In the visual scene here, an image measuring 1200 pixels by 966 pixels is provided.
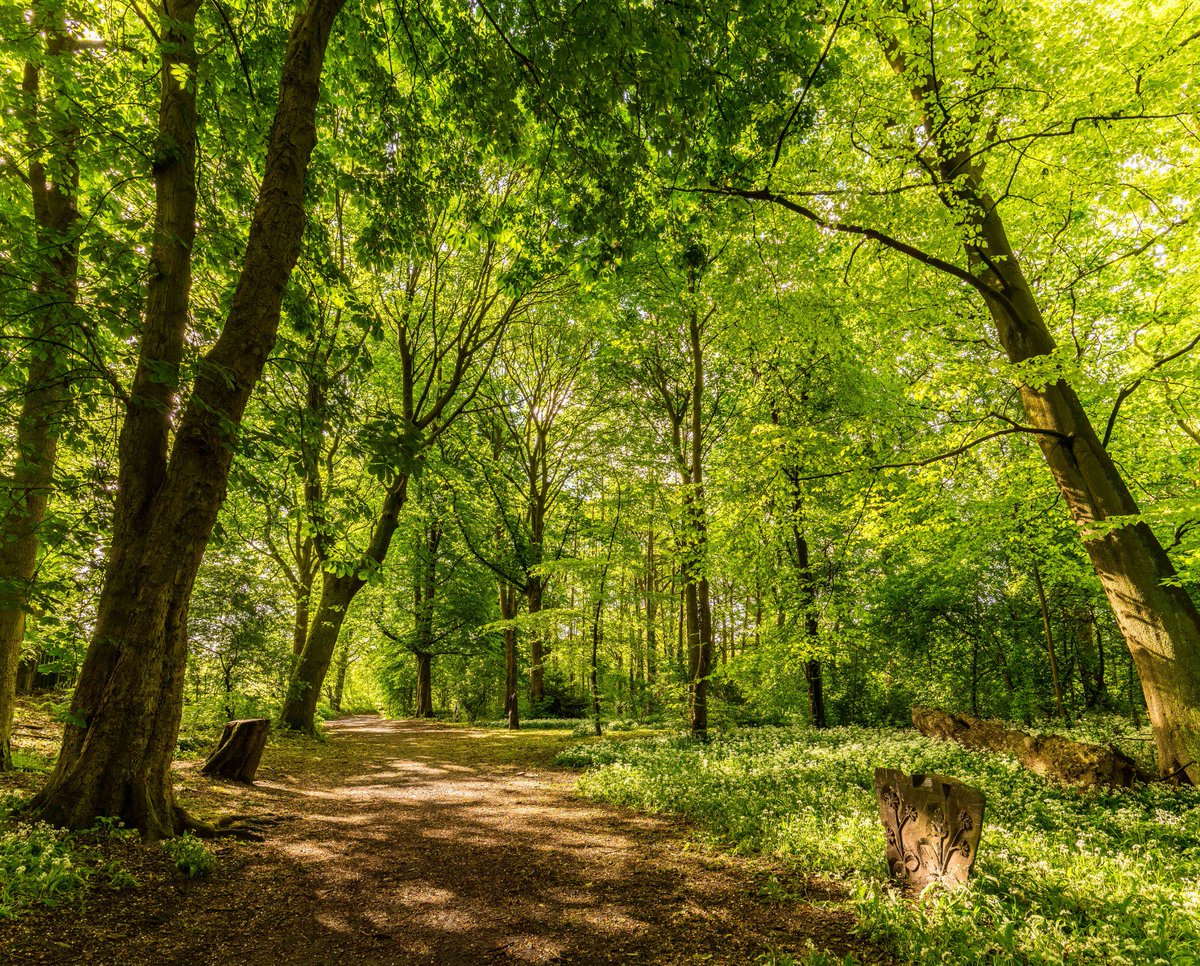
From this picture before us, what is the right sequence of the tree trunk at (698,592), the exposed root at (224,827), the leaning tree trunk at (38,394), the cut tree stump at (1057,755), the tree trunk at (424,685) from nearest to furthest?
1. the leaning tree trunk at (38,394)
2. the exposed root at (224,827)
3. the cut tree stump at (1057,755)
4. the tree trunk at (698,592)
5. the tree trunk at (424,685)

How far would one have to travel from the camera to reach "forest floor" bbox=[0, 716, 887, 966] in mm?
3574

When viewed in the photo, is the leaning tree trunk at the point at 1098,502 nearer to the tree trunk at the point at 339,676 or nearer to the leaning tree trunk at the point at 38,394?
the leaning tree trunk at the point at 38,394

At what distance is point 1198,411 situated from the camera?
1186 cm

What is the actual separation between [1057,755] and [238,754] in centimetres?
1267

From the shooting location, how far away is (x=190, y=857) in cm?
441

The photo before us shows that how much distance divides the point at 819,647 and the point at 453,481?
41.2 feet

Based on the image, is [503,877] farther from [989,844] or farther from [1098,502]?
[1098,502]

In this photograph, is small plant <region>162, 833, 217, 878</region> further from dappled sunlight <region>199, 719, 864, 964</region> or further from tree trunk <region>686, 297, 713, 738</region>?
tree trunk <region>686, 297, 713, 738</region>

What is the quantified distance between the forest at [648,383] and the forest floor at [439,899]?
5 centimetres

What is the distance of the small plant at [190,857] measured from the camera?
4.37 meters

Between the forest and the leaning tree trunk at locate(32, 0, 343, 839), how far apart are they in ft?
0.12

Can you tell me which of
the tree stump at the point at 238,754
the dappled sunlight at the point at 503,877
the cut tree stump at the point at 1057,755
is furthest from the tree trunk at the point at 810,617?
the tree stump at the point at 238,754

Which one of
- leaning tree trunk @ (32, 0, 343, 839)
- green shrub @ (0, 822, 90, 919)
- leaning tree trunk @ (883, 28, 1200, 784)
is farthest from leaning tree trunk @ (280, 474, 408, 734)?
leaning tree trunk @ (883, 28, 1200, 784)

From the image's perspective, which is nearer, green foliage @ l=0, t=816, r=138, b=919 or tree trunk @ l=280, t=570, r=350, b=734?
green foliage @ l=0, t=816, r=138, b=919
